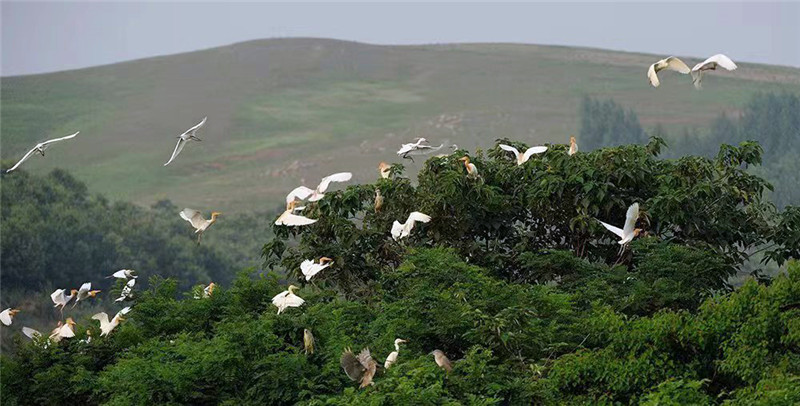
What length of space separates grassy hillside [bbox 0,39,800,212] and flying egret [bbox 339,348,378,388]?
5512cm

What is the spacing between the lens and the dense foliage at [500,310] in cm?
767

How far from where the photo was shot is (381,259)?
39.8ft

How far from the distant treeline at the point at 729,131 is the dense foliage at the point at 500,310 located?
43628mm

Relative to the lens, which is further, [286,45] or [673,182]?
[286,45]

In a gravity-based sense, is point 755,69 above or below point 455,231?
below

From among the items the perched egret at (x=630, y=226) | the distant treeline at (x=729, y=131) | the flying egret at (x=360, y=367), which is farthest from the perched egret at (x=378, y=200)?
the distant treeline at (x=729, y=131)

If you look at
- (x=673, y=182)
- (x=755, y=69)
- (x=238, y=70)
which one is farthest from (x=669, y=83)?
(x=673, y=182)

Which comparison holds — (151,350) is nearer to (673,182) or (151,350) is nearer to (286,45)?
(673,182)

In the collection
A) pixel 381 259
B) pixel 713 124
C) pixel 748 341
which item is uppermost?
pixel 748 341

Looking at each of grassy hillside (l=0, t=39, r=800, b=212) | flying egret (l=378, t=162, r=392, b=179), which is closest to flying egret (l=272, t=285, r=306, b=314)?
flying egret (l=378, t=162, r=392, b=179)

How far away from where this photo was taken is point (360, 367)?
761 cm

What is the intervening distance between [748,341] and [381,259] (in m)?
5.15

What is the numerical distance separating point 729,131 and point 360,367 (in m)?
61.0

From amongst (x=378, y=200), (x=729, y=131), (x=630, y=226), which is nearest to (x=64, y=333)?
(x=378, y=200)
